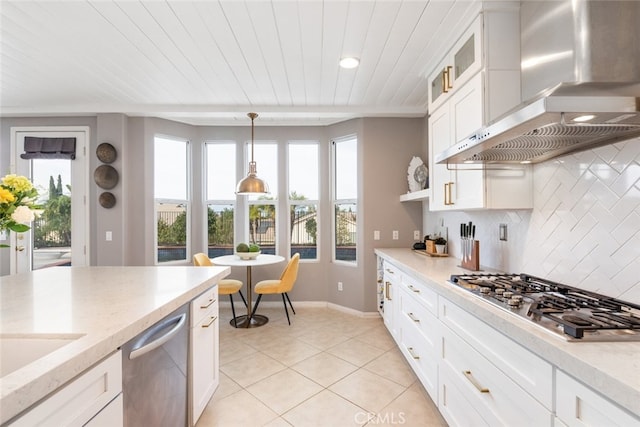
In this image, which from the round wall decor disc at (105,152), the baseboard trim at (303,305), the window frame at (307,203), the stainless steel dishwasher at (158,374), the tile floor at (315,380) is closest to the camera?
the stainless steel dishwasher at (158,374)

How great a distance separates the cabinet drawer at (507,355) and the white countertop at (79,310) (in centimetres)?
144

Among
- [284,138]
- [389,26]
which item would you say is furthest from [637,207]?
[284,138]

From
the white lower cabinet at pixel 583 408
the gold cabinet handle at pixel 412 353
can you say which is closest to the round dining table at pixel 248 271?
the gold cabinet handle at pixel 412 353

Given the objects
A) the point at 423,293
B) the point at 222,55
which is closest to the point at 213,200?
the point at 222,55

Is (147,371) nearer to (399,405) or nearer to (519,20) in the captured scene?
(399,405)

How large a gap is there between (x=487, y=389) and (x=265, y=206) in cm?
344

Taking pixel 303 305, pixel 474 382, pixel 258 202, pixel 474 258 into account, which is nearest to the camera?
pixel 474 382

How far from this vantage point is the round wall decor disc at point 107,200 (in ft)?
11.7

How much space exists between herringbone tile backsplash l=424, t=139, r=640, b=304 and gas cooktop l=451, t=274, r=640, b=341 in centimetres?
10

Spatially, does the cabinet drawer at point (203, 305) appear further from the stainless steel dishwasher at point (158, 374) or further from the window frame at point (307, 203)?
the window frame at point (307, 203)

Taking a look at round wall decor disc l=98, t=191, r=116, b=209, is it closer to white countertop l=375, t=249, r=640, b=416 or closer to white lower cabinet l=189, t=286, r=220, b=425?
white lower cabinet l=189, t=286, r=220, b=425

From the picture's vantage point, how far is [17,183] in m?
1.23

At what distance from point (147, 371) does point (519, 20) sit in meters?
2.66

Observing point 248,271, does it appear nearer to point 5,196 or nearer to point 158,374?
point 158,374
